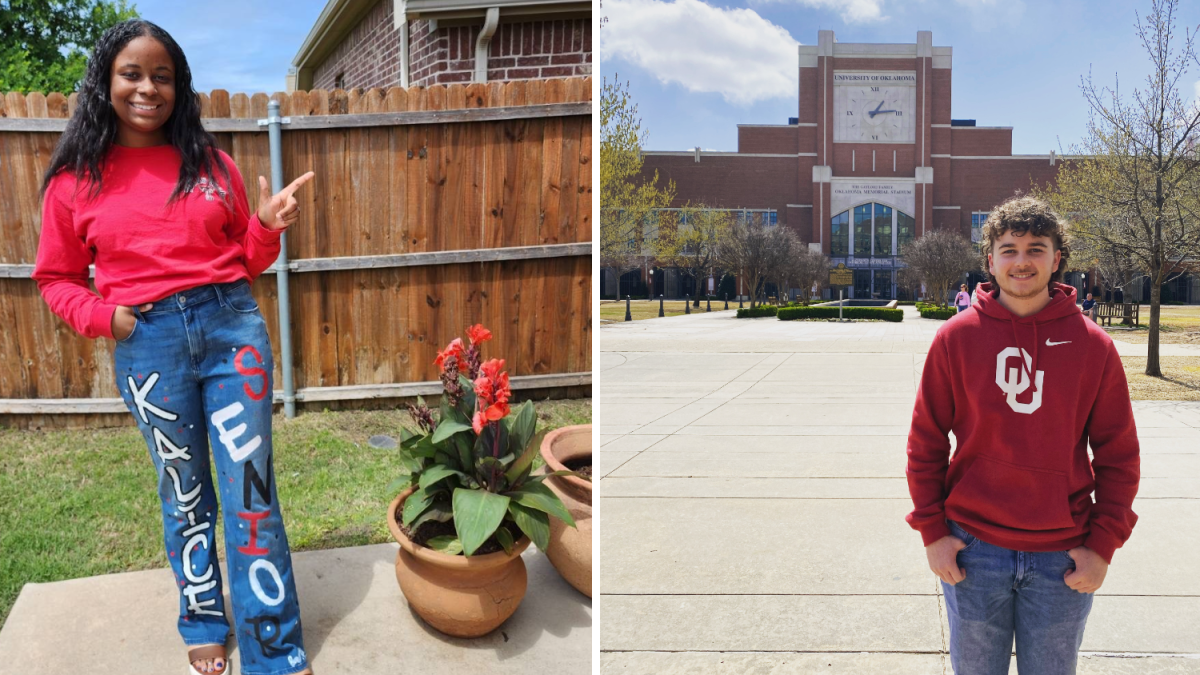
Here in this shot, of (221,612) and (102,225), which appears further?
(221,612)

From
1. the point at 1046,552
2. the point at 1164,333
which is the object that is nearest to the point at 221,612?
the point at 1046,552

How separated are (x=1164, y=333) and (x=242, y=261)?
1599cm

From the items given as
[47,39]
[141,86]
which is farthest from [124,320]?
[47,39]

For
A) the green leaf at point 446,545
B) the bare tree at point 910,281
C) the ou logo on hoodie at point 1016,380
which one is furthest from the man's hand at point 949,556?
the bare tree at point 910,281

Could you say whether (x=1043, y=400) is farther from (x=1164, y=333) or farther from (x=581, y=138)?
(x=1164, y=333)

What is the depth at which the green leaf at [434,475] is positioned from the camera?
9.24 feet

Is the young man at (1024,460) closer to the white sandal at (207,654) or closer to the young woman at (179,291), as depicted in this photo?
the young woman at (179,291)

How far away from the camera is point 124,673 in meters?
2.66

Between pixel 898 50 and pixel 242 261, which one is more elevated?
pixel 898 50

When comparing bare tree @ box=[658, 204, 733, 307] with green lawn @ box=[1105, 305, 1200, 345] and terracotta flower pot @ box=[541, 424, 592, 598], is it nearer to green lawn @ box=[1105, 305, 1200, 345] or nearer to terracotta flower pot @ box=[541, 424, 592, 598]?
green lawn @ box=[1105, 305, 1200, 345]

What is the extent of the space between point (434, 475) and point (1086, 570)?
6.10 ft

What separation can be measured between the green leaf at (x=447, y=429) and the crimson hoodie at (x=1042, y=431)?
1.44 meters

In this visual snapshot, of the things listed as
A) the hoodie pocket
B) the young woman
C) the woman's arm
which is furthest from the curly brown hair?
the woman's arm

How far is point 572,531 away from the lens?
10.3 feet
